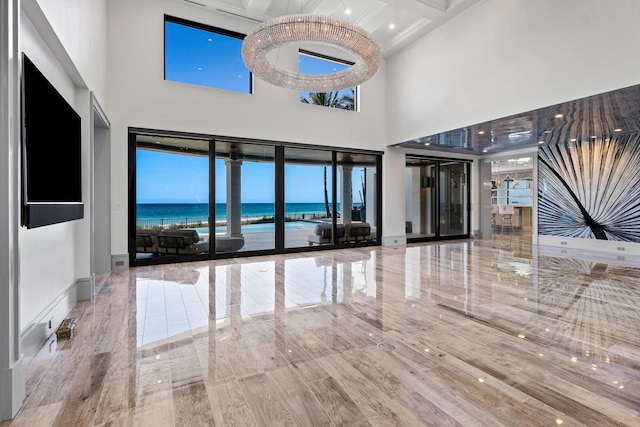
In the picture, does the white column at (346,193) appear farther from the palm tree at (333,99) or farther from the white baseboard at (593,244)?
A: the white baseboard at (593,244)

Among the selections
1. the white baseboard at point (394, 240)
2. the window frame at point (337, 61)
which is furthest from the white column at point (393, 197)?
the window frame at point (337, 61)

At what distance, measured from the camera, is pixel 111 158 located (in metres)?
6.02

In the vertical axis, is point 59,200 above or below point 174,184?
below

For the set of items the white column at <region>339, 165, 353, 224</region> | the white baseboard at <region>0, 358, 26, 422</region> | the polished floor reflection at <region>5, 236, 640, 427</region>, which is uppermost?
the white column at <region>339, 165, 353, 224</region>

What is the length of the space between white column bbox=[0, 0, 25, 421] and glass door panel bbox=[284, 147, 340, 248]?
5.99 metres

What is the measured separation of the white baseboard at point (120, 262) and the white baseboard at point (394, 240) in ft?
20.3

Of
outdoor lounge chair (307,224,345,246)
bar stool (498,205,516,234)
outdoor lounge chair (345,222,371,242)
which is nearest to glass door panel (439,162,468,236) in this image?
bar stool (498,205,516,234)

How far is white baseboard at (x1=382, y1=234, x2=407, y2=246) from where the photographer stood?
360 inches

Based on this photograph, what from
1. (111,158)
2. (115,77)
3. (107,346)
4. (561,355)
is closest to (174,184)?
(111,158)

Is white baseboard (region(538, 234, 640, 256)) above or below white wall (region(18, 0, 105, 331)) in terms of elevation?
below

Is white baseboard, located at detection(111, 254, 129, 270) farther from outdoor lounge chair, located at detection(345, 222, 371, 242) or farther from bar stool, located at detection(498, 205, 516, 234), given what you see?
bar stool, located at detection(498, 205, 516, 234)

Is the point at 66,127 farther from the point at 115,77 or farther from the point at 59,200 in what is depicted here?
the point at 115,77

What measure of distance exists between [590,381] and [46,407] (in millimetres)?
3408

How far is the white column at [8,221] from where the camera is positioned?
177 cm
